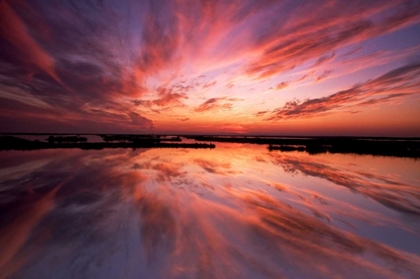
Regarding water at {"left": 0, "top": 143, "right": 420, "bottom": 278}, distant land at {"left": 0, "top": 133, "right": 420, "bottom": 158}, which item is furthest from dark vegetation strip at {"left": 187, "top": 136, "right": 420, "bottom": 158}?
water at {"left": 0, "top": 143, "right": 420, "bottom": 278}

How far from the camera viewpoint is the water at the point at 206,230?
17.4ft

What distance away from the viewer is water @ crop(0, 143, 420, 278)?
5301 mm

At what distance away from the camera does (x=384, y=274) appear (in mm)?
5152

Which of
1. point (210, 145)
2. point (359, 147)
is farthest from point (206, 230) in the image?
point (359, 147)

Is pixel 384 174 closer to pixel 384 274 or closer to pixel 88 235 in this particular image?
pixel 384 274

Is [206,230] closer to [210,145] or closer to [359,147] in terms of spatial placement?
[210,145]

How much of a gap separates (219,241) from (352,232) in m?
4.73

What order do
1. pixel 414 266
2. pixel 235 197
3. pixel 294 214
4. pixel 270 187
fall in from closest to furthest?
1. pixel 414 266
2. pixel 294 214
3. pixel 235 197
4. pixel 270 187

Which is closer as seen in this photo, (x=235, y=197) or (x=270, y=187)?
(x=235, y=197)

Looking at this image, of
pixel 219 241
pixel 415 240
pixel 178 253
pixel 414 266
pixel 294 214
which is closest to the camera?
pixel 414 266

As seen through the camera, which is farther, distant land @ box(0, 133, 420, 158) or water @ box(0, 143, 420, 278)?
distant land @ box(0, 133, 420, 158)

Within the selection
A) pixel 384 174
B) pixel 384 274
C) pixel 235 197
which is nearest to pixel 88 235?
pixel 235 197

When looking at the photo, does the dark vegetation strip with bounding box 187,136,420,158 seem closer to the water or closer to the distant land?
the distant land

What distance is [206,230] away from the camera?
7.33 meters
